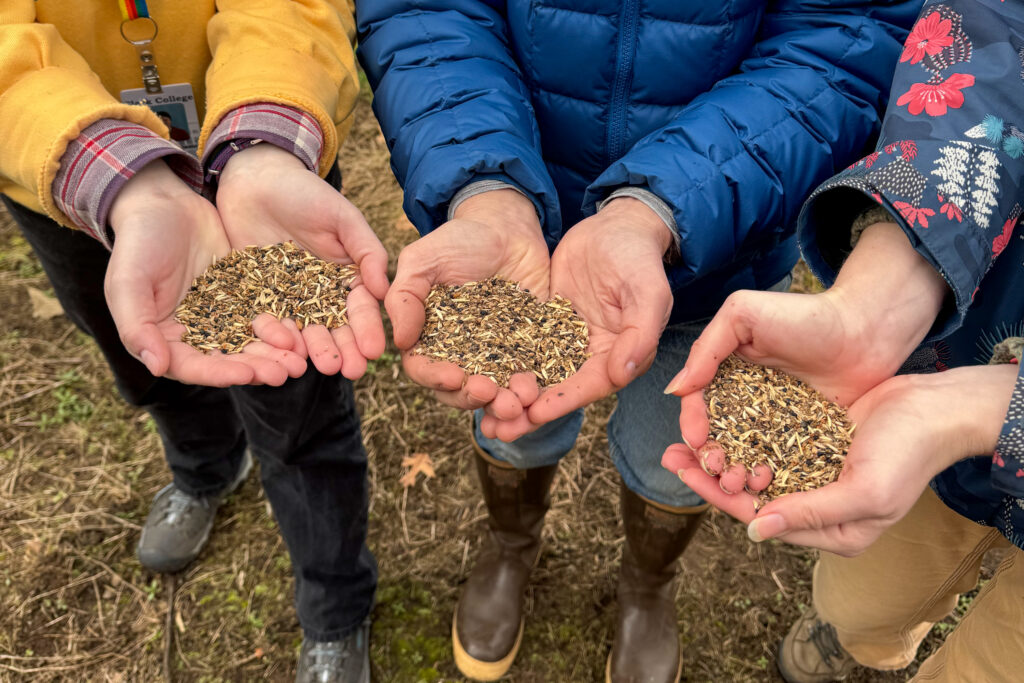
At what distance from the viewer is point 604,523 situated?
3.45 meters

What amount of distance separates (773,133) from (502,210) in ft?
2.43

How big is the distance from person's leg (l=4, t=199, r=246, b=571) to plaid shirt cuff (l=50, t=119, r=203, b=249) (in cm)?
45

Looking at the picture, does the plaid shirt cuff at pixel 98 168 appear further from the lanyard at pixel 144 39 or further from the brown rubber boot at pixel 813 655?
the brown rubber boot at pixel 813 655

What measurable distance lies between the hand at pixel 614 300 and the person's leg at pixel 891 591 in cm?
104

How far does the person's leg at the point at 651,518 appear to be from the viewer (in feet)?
7.78

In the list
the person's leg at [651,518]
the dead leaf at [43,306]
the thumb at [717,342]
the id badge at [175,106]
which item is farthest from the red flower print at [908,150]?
the dead leaf at [43,306]

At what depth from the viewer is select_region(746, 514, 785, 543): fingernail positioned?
5.04 ft

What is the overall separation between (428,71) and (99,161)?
2.96ft

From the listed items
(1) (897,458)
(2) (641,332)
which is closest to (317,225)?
(2) (641,332)

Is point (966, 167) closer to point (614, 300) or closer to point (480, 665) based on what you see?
point (614, 300)

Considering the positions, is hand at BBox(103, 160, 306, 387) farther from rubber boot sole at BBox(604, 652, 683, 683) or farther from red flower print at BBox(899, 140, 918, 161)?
rubber boot sole at BBox(604, 652, 683, 683)

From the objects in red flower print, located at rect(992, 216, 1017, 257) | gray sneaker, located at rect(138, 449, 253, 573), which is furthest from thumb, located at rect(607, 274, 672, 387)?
gray sneaker, located at rect(138, 449, 253, 573)

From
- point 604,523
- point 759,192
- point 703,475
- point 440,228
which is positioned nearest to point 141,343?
point 440,228

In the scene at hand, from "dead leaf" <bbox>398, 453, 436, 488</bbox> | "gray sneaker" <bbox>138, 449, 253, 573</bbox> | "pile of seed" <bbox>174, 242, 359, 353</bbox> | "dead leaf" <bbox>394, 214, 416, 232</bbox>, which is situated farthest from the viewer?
"dead leaf" <bbox>394, 214, 416, 232</bbox>
